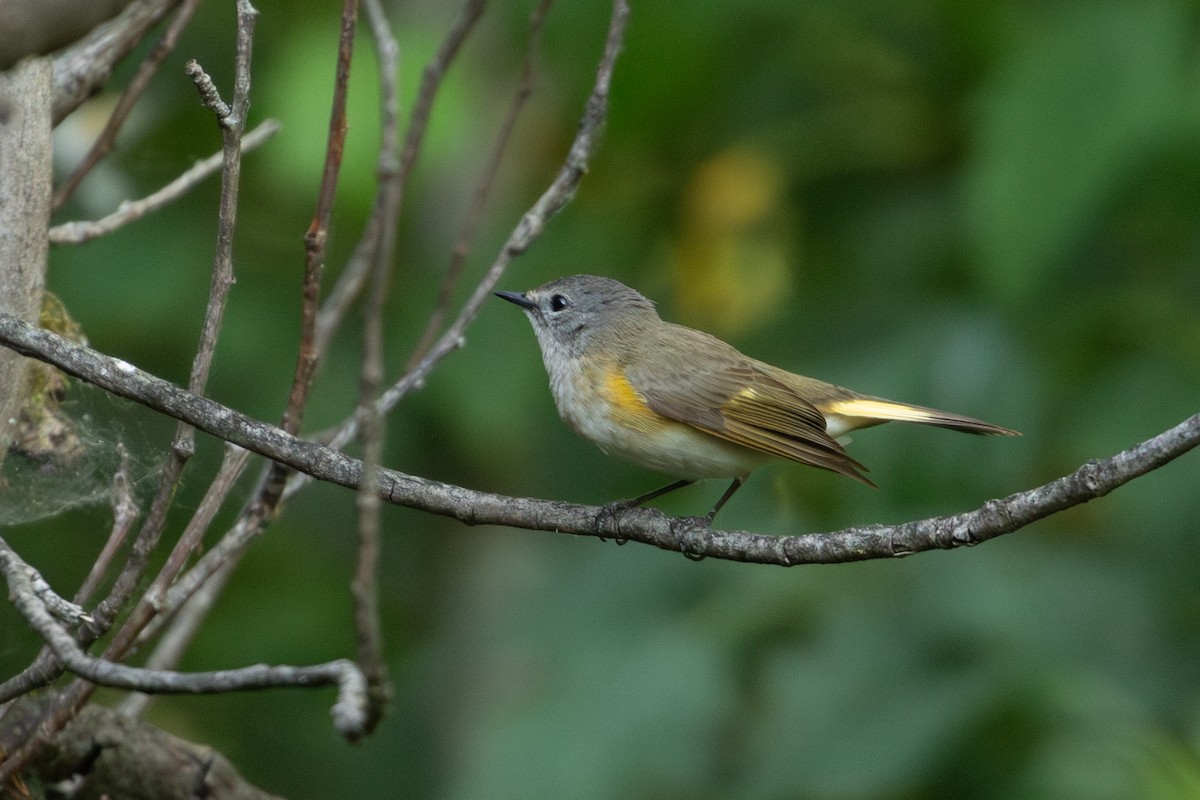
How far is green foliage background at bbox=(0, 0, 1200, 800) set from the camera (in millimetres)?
3777

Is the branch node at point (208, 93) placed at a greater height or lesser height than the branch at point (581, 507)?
greater

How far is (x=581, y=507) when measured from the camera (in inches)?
109

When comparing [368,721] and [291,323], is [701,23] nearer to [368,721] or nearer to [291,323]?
[291,323]

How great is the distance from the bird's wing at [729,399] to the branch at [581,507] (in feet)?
2.97

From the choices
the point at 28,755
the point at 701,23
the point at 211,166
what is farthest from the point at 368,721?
the point at 701,23

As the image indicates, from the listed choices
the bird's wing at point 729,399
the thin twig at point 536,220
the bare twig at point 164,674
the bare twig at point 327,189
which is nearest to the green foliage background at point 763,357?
the bird's wing at point 729,399

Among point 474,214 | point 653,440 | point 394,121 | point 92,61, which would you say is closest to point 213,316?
point 394,121

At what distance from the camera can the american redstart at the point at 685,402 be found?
370 centimetres

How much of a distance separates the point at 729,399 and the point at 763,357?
1100mm

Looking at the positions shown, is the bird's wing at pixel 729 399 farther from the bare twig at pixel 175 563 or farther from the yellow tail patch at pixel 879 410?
the bare twig at pixel 175 563

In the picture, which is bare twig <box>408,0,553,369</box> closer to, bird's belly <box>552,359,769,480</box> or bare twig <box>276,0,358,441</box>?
bare twig <box>276,0,358,441</box>

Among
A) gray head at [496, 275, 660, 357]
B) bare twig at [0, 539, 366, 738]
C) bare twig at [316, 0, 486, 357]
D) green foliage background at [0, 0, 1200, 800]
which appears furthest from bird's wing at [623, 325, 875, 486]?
bare twig at [0, 539, 366, 738]

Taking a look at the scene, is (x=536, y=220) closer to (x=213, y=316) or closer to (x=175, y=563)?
(x=213, y=316)

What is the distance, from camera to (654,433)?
3734mm
